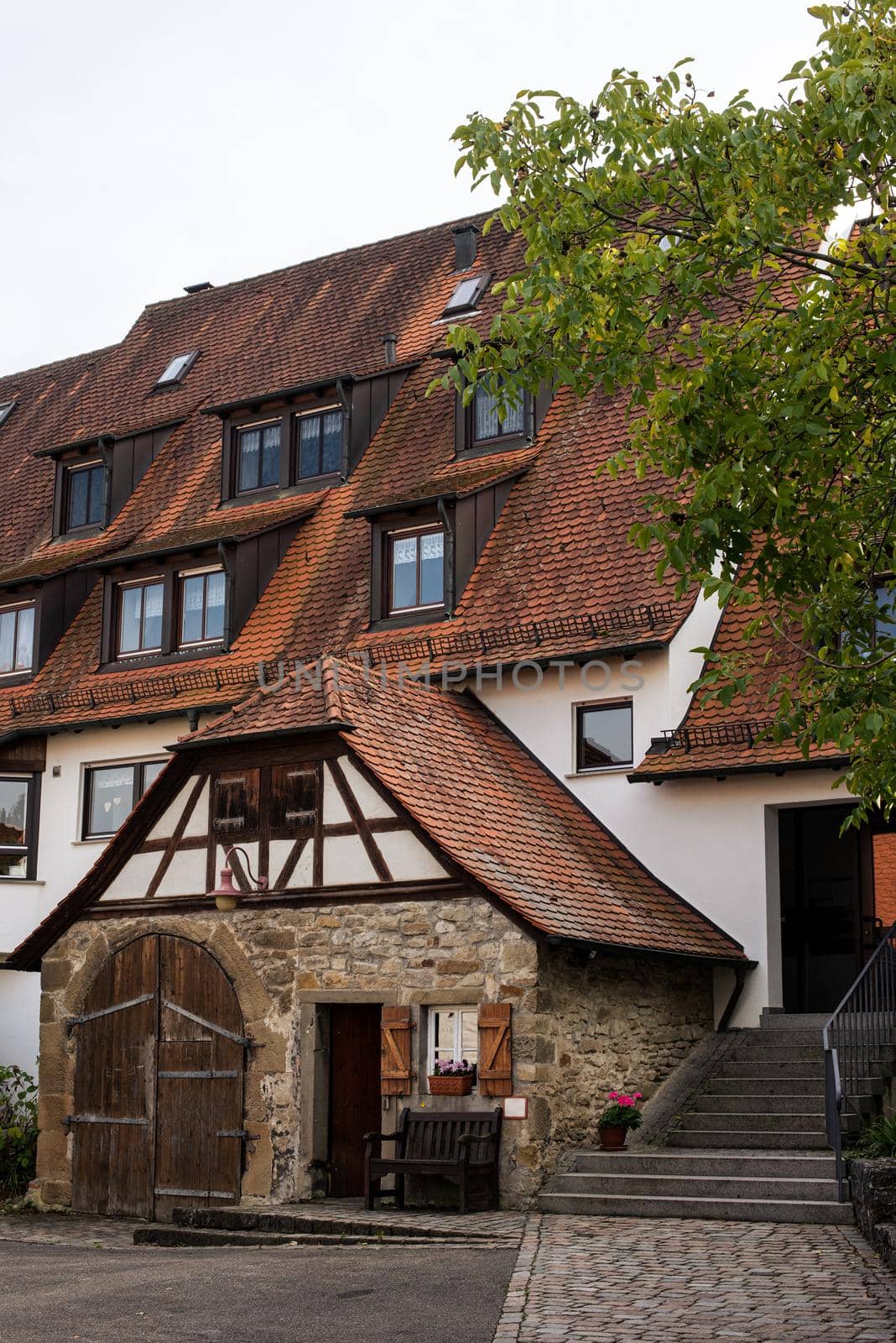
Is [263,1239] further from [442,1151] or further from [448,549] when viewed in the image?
[448,549]

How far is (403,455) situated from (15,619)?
6298 mm

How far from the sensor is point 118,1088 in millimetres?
18125

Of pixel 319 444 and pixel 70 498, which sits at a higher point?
pixel 319 444

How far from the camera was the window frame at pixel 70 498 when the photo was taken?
2675cm

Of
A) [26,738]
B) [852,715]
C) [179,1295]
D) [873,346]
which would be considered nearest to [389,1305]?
[179,1295]

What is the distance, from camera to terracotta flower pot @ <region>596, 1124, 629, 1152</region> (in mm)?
15859

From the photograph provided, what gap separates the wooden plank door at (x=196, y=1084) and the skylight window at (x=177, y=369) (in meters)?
13.6

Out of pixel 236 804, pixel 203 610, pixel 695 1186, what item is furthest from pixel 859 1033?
pixel 203 610

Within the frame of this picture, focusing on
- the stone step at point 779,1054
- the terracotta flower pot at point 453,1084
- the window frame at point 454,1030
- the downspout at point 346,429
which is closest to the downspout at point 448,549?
the downspout at point 346,429

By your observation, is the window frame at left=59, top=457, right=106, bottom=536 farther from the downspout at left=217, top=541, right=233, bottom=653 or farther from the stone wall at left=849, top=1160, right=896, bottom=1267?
the stone wall at left=849, top=1160, right=896, bottom=1267

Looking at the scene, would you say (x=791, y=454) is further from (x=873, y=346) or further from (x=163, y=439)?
(x=163, y=439)

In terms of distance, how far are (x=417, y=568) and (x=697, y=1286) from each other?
1221cm

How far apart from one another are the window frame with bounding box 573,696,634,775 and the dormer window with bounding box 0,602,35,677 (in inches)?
353

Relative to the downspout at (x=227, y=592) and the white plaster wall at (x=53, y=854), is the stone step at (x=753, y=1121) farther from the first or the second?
the downspout at (x=227, y=592)
